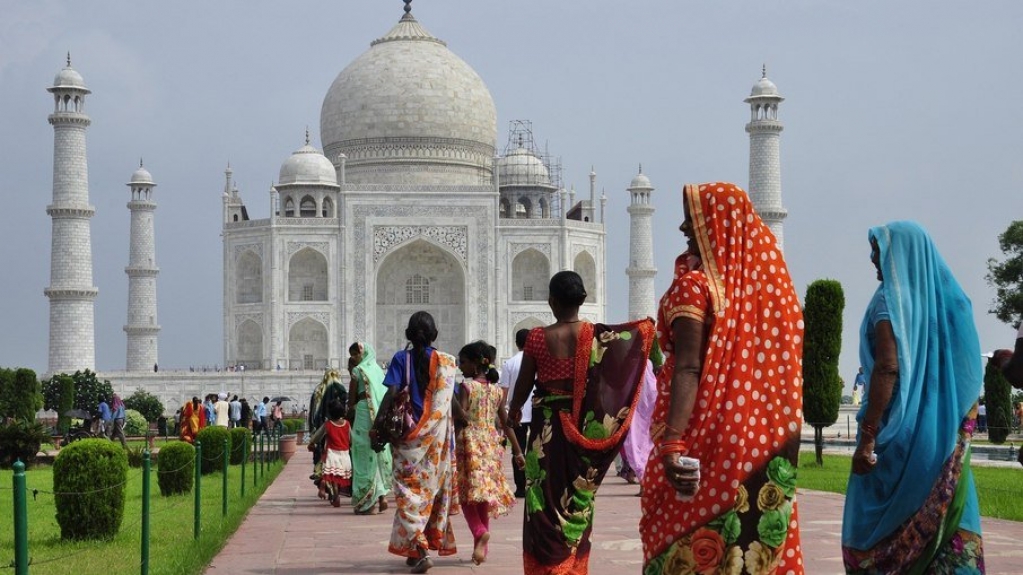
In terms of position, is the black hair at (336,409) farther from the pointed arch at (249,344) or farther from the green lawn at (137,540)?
the pointed arch at (249,344)

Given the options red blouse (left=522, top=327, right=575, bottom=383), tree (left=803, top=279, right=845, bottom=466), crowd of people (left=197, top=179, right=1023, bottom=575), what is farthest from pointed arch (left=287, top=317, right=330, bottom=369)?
red blouse (left=522, top=327, right=575, bottom=383)

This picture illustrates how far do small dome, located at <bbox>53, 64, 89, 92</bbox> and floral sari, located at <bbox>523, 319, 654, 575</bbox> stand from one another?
29214 mm

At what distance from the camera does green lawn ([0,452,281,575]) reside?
6.62 meters

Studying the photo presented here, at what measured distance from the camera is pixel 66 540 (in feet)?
25.0

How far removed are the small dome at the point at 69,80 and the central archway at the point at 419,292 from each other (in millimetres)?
7873

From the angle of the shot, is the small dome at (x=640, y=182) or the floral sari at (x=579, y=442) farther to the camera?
the small dome at (x=640, y=182)

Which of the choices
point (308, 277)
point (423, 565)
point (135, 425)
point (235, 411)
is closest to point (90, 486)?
point (423, 565)

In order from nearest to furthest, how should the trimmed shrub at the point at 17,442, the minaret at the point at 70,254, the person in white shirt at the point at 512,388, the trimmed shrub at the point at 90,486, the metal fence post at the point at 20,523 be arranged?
the metal fence post at the point at 20,523 < the trimmed shrub at the point at 90,486 < the person in white shirt at the point at 512,388 < the trimmed shrub at the point at 17,442 < the minaret at the point at 70,254

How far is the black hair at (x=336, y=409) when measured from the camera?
33.6 ft

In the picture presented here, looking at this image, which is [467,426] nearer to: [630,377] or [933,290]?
[630,377]

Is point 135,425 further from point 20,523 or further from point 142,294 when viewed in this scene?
point 20,523

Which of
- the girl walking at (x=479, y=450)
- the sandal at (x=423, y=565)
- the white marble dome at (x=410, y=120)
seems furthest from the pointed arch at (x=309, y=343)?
the sandal at (x=423, y=565)

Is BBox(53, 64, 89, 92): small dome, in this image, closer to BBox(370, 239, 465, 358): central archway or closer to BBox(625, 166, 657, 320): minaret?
BBox(370, 239, 465, 358): central archway

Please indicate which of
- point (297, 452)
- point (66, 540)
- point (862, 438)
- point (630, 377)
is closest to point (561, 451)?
point (630, 377)
